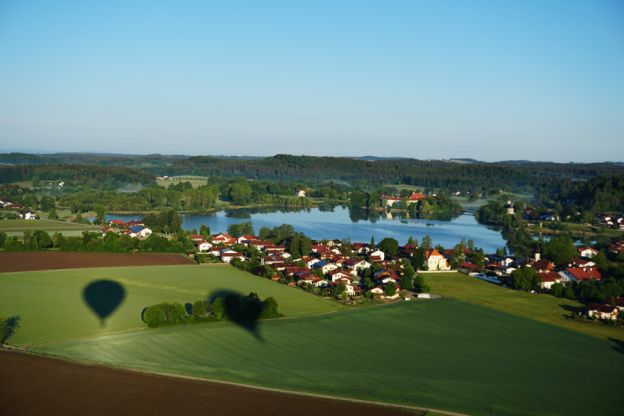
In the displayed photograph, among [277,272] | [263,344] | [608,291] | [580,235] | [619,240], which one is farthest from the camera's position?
[580,235]

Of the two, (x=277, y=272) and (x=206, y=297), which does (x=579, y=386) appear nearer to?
(x=206, y=297)

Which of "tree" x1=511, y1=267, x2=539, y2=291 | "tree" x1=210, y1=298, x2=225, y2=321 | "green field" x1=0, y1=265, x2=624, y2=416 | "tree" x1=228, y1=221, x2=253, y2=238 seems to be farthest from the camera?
"tree" x1=228, y1=221, x2=253, y2=238

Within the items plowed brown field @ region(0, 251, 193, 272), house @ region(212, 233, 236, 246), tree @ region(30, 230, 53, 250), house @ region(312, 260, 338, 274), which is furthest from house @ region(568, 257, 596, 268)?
tree @ region(30, 230, 53, 250)

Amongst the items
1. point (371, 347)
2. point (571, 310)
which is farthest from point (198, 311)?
point (571, 310)

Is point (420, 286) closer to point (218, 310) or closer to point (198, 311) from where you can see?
point (218, 310)

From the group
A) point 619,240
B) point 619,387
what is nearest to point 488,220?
point 619,240

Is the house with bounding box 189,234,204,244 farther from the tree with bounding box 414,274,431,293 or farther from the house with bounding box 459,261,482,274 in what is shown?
the tree with bounding box 414,274,431,293

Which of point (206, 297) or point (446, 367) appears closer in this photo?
point (446, 367)
